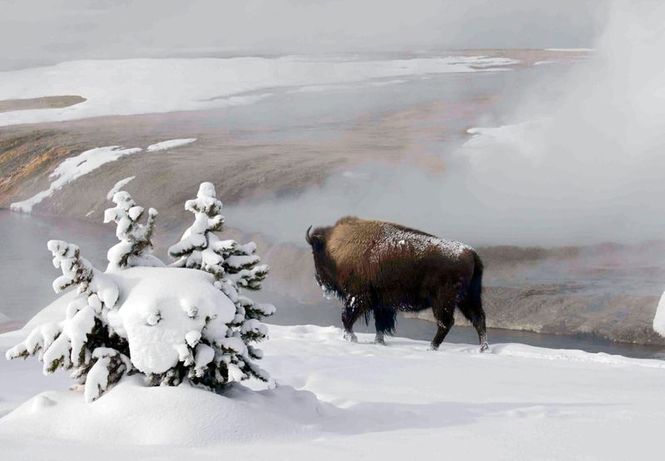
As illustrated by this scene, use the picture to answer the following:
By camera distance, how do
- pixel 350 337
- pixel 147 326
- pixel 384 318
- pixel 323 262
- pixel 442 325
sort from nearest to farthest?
1. pixel 147 326
2. pixel 350 337
3. pixel 442 325
4. pixel 384 318
5. pixel 323 262

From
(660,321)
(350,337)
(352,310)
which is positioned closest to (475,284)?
(352,310)


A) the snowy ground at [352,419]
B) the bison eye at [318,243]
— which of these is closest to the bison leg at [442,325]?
the bison eye at [318,243]

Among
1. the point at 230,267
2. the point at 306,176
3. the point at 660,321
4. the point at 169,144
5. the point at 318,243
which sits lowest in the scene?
the point at 660,321

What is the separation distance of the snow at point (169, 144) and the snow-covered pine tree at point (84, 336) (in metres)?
24.9

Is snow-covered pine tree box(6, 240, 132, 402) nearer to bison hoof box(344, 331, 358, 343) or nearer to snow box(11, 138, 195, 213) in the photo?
bison hoof box(344, 331, 358, 343)

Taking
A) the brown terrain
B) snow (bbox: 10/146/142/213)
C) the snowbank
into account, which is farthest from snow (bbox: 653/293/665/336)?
snow (bbox: 10/146/142/213)

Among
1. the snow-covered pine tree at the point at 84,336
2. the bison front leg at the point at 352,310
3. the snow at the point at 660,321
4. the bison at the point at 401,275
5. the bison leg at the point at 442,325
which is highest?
the snow-covered pine tree at the point at 84,336

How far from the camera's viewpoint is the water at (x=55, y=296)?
43.4ft

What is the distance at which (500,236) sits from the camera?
18.8 m

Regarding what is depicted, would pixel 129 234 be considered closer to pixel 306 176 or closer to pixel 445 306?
pixel 445 306

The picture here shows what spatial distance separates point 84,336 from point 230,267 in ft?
2.82

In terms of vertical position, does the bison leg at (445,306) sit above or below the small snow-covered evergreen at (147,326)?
below

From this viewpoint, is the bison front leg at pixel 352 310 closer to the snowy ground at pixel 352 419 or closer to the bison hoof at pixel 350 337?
the bison hoof at pixel 350 337

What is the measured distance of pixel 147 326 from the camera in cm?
437
